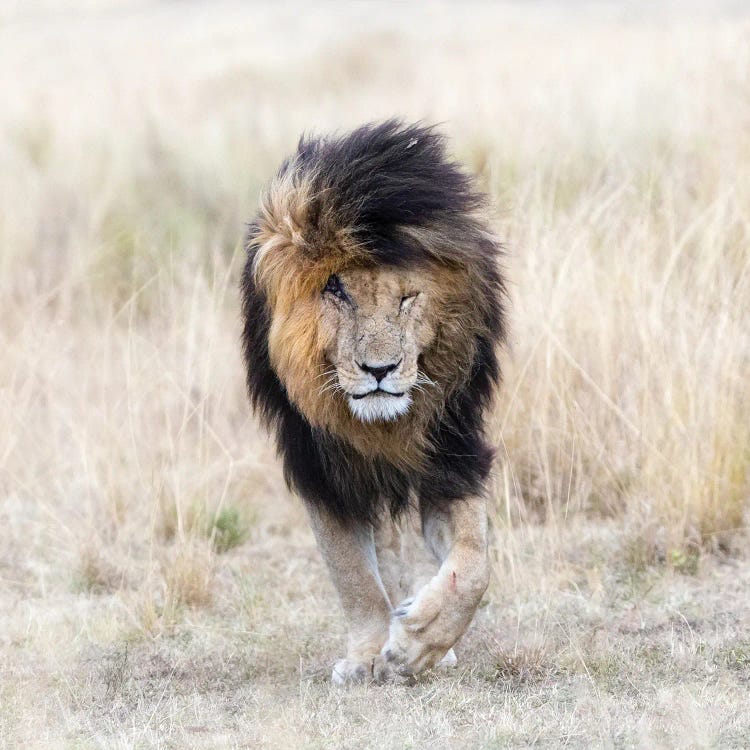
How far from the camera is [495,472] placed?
5.66 m

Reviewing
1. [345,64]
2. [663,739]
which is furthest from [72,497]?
[345,64]

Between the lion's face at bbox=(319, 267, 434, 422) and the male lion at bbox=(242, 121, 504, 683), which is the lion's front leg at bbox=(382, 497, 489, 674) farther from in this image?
the lion's face at bbox=(319, 267, 434, 422)

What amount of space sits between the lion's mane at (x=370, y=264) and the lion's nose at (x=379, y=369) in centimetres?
18

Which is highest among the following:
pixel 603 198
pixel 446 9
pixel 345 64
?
pixel 446 9

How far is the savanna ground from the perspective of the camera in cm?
381

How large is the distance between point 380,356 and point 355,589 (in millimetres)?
881

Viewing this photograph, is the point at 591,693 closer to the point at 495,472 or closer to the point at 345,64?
the point at 495,472

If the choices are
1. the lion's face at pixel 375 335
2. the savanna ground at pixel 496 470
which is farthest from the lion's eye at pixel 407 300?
the savanna ground at pixel 496 470

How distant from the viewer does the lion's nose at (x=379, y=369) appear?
3664 millimetres

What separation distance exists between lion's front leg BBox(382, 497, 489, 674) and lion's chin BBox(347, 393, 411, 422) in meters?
0.48

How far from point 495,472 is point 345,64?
13430mm

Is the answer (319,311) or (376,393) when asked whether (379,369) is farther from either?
(319,311)

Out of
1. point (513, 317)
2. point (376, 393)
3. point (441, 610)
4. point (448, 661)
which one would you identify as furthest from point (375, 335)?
point (513, 317)

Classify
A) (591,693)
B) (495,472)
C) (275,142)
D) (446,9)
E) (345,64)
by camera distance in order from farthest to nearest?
(446,9)
(345,64)
(275,142)
(495,472)
(591,693)
